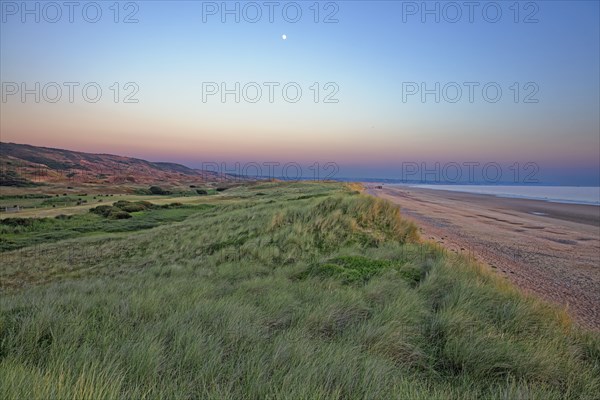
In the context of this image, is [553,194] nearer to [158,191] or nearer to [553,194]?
[553,194]

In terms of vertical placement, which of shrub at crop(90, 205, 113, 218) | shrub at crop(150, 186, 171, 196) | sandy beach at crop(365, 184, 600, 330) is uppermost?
shrub at crop(150, 186, 171, 196)

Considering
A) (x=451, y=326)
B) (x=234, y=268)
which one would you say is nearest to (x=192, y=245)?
(x=234, y=268)

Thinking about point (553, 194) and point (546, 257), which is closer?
point (546, 257)

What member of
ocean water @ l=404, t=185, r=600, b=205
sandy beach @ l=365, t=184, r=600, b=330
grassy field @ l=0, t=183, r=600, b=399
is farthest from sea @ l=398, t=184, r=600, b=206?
grassy field @ l=0, t=183, r=600, b=399

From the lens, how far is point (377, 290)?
16.5 ft

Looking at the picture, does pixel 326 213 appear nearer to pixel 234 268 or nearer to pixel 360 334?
pixel 234 268

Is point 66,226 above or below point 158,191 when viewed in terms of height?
below

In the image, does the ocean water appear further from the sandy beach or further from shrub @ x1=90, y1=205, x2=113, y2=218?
shrub @ x1=90, y1=205, x2=113, y2=218

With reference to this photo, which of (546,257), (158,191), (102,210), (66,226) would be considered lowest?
(546,257)

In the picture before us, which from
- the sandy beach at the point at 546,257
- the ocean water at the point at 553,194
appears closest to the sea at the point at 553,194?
the ocean water at the point at 553,194

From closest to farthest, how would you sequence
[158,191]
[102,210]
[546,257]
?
[546,257] → [102,210] → [158,191]

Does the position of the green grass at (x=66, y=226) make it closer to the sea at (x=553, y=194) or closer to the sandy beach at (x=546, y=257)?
the sandy beach at (x=546, y=257)

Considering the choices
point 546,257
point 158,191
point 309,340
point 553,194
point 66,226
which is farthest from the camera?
point 553,194

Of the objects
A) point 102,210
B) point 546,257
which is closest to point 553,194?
point 546,257
